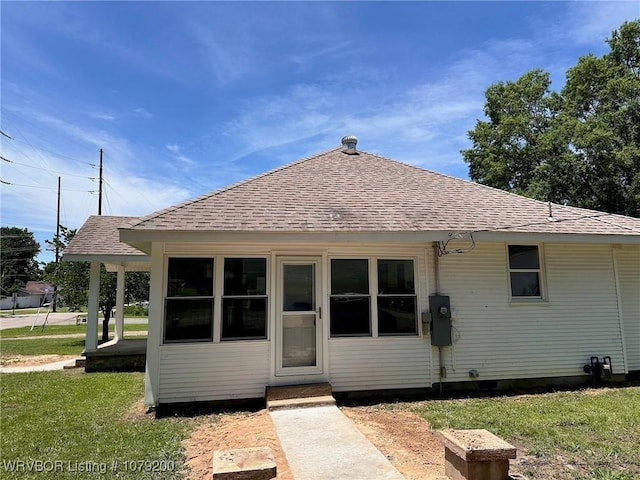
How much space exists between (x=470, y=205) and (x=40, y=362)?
12.4m

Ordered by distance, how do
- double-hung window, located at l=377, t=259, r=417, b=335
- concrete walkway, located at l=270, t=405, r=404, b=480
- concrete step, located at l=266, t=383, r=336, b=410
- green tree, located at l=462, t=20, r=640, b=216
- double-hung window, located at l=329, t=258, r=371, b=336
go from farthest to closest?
green tree, located at l=462, t=20, r=640, b=216, double-hung window, located at l=377, t=259, r=417, b=335, double-hung window, located at l=329, t=258, r=371, b=336, concrete step, located at l=266, t=383, r=336, b=410, concrete walkway, located at l=270, t=405, r=404, b=480

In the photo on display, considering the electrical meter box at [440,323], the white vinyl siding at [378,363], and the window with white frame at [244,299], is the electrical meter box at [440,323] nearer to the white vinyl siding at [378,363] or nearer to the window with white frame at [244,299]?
the white vinyl siding at [378,363]

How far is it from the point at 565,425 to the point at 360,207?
4679 millimetres

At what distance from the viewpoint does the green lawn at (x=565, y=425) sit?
398cm

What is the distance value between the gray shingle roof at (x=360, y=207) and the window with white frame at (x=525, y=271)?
555mm

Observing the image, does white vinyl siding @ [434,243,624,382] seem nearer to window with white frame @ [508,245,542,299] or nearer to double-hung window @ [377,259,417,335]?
window with white frame @ [508,245,542,299]

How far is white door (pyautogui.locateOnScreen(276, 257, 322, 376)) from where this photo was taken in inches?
265

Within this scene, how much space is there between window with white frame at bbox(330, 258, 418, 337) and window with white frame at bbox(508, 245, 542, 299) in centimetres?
209

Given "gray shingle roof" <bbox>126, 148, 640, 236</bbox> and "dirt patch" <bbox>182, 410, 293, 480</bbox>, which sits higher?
"gray shingle roof" <bbox>126, 148, 640, 236</bbox>

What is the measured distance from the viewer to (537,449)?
4.40 metres

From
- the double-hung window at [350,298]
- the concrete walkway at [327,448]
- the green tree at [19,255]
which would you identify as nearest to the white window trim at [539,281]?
the double-hung window at [350,298]

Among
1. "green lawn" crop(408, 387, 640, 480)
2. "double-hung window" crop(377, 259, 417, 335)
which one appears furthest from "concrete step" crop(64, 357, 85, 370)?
"green lawn" crop(408, 387, 640, 480)

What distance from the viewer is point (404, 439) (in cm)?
480

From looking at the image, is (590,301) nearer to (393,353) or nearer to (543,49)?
(393,353)
